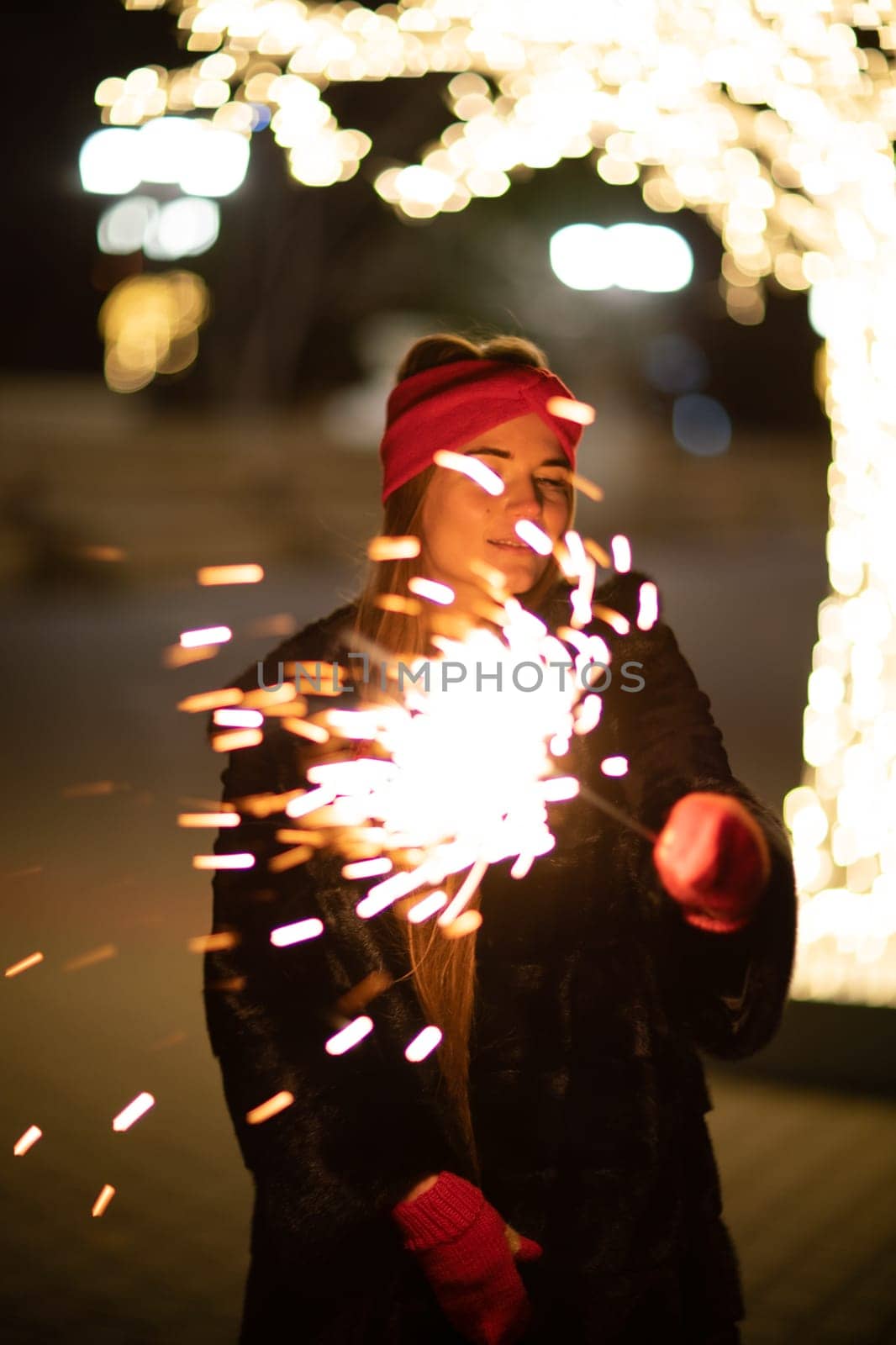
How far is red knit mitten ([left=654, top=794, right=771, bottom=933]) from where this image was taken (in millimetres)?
1761

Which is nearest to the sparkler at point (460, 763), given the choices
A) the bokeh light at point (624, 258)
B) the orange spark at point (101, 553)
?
the orange spark at point (101, 553)

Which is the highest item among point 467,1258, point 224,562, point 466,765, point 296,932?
point 466,765

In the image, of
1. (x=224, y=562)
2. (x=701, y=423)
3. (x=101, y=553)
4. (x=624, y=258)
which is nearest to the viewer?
(x=101, y=553)

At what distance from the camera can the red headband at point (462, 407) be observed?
2203mm

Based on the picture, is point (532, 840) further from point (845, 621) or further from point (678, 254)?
point (678, 254)

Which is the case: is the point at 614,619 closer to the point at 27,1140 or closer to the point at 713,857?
the point at 713,857

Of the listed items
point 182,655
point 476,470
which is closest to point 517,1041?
point 476,470

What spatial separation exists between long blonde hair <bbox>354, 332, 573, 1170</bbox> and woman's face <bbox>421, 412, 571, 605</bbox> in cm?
5

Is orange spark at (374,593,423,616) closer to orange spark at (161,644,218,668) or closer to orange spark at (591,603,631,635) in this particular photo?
orange spark at (591,603,631,635)

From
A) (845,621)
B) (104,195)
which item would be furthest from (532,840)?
(104,195)

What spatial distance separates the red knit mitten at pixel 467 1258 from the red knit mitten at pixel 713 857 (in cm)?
55

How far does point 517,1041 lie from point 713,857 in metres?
0.54

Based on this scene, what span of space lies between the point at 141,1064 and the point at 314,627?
9.11 ft

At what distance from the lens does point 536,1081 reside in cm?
213
